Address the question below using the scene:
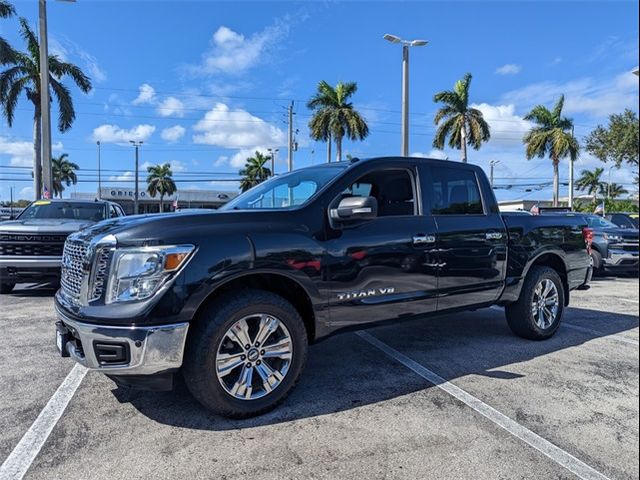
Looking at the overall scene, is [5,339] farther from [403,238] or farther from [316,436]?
[403,238]

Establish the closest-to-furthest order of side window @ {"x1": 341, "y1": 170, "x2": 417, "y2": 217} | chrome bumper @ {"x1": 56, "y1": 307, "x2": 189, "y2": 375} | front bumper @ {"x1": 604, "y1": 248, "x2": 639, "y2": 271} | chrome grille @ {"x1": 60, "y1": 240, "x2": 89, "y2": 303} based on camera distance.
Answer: chrome bumper @ {"x1": 56, "y1": 307, "x2": 189, "y2": 375}
chrome grille @ {"x1": 60, "y1": 240, "x2": 89, "y2": 303}
side window @ {"x1": 341, "y1": 170, "x2": 417, "y2": 217}
front bumper @ {"x1": 604, "y1": 248, "x2": 639, "y2": 271}

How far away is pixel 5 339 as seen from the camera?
17.1 ft

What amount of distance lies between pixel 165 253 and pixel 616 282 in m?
11.8

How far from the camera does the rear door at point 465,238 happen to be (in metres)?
4.38

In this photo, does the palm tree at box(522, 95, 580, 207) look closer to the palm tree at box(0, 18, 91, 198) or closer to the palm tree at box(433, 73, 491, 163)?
the palm tree at box(433, 73, 491, 163)

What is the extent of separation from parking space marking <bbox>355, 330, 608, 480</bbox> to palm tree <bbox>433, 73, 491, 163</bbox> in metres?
27.9

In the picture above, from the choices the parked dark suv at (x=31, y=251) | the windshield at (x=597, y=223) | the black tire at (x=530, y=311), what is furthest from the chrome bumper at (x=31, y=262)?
the windshield at (x=597, y=223)

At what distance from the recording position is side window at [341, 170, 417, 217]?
427cm

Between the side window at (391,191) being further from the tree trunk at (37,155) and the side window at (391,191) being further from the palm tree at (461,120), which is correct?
the palm tree at (461,120)

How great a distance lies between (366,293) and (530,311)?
2478 mm

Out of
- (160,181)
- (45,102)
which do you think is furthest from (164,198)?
(45,102)

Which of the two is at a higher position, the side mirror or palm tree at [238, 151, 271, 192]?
palm tree at [238, 151, 271, 192]

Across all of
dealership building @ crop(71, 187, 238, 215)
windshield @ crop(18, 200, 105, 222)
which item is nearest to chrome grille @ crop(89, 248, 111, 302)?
windshield @ crop(18, 200, 105, 222)

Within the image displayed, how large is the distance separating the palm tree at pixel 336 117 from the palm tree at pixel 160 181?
141 ft
